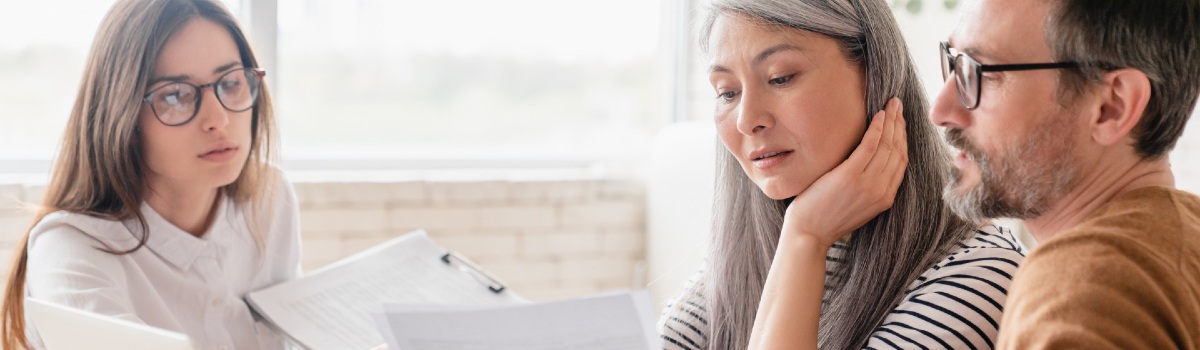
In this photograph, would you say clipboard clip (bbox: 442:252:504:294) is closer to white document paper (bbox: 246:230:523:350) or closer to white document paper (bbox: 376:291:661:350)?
white document paper (bbox: 246:230:523:350)

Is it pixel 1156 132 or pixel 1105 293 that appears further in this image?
pixel 1156 132

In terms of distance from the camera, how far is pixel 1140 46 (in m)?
1.07

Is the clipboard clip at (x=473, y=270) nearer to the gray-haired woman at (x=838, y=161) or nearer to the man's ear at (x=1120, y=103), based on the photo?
the gray-haired woman at (x=838, y=161)

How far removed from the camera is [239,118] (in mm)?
1993

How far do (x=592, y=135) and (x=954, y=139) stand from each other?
2582mm

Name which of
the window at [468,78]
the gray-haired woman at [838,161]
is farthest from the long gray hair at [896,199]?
the window at [468,78]

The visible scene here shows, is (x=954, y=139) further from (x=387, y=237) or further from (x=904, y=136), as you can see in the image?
(x=387, y=237)

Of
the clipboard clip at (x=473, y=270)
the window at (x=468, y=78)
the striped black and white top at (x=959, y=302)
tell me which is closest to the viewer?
the striped black and white top at (x=959, y=302)

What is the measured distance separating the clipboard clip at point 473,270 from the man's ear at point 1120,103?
130 cm

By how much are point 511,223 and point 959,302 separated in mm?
2300

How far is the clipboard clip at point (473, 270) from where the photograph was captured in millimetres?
2129

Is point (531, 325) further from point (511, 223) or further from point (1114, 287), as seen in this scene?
point (511, 223)

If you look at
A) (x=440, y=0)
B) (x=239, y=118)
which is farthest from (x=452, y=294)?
(x=440, y=0)

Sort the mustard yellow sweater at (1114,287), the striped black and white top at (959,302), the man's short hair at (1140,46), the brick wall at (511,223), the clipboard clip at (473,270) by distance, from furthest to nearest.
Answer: the brick wall at (511,223) < the clipboard clip at (473,270) < the striped black and white top at (959,302) < the man's short hair at (1140,46) < the mustard yellow sweater at (1114,287)
